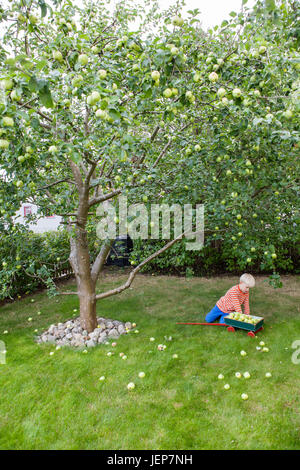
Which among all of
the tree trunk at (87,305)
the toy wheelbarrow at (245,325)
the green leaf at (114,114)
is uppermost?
the green leaf at (114,114)

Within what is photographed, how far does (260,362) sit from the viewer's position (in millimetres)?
3264

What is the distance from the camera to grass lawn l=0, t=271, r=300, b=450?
2.28 metres

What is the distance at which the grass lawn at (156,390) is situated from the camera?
228cm

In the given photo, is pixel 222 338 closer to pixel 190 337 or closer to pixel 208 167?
pixel 190 337

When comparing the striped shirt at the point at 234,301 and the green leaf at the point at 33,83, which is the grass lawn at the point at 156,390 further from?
the green leaf at the point at 33,83

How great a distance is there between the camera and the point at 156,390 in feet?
9.37

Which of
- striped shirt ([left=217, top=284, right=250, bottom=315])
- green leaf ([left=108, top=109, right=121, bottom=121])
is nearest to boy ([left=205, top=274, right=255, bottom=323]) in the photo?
striped shirt ([left=217, top=284, right=250, bottom=315])

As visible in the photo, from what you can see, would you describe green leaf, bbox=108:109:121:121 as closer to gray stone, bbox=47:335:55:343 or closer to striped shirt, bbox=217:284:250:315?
striped shirt, bbox=217:284:250:315

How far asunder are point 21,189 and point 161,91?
166 cm

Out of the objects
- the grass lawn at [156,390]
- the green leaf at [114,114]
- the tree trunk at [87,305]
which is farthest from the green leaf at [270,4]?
the tree trunk at [87,305]

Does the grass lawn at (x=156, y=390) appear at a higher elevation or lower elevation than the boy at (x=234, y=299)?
lower

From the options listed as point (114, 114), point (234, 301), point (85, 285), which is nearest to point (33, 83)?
point (114, 114)

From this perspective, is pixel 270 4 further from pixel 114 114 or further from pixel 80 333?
pixel 80 333
